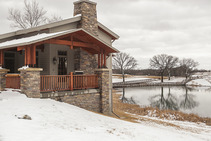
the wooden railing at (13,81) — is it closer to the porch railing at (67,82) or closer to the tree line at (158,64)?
the porch railing at (67,82)

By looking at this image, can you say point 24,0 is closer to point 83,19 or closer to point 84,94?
point 83,19

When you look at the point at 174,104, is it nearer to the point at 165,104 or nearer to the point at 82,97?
the point at 165,104

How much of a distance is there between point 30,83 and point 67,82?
7.38 ft

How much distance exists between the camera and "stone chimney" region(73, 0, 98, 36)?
13414 mm

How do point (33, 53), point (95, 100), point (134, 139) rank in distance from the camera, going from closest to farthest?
1. point (134, 139)
2. point (33, 53)
3. point (95, 100)

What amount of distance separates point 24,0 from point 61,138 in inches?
1232

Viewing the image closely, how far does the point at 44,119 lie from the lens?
20.2ft

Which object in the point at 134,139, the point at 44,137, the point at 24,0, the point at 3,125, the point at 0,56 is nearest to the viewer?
the point at 44,137

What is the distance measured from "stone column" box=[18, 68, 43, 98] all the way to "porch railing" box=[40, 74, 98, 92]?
1.34 feet

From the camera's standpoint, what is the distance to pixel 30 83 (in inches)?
346

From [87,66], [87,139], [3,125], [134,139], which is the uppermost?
[87,66]

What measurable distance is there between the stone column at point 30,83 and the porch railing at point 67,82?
407 millimetres

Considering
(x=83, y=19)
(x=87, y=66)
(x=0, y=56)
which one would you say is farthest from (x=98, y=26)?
(x=0, y=56)

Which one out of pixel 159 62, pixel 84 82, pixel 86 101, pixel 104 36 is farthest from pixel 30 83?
pixel 159 62
